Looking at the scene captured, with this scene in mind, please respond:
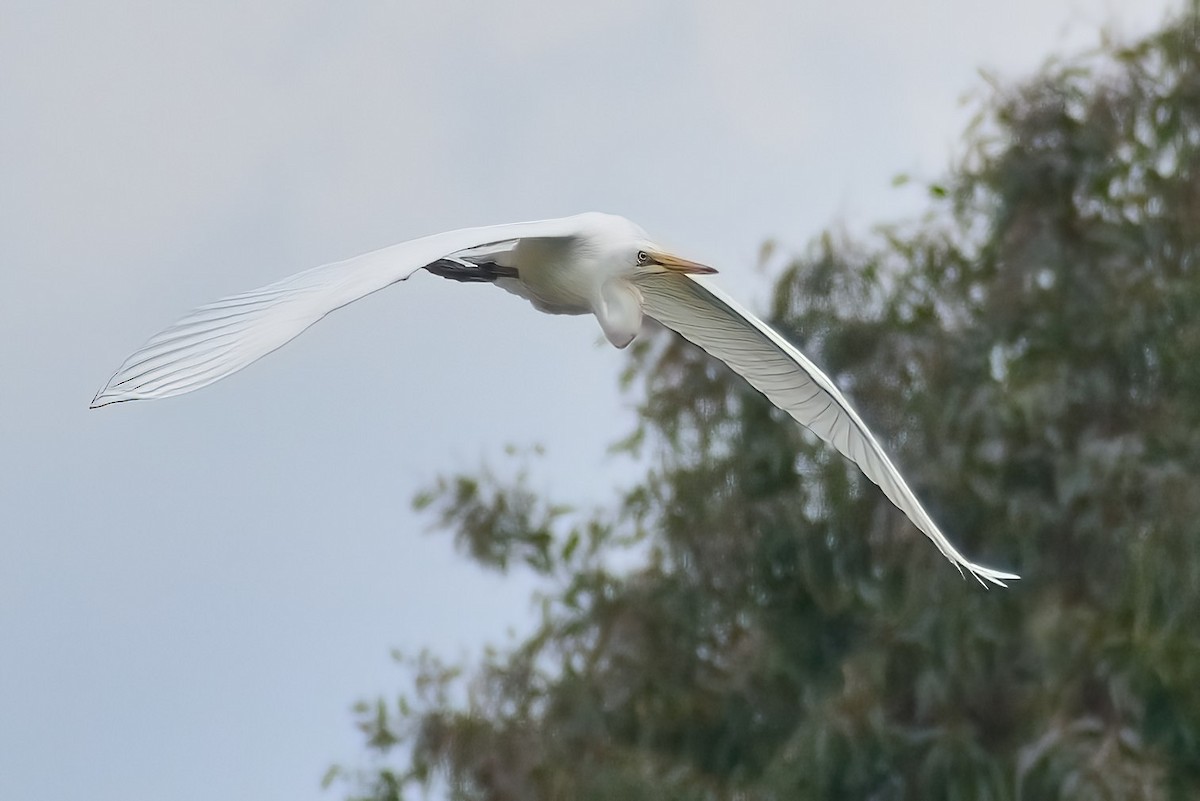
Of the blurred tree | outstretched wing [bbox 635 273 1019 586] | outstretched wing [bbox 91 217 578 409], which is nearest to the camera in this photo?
outstretched wing [bbox 91 217 578 409]

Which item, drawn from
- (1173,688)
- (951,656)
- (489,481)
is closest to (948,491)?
(951,656)

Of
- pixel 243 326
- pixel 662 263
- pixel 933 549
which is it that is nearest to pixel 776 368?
pixel 662 263

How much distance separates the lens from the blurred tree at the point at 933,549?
5.49 m

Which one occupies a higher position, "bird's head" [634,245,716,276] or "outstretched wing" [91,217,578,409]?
"bird's head" [634,245,716,276]

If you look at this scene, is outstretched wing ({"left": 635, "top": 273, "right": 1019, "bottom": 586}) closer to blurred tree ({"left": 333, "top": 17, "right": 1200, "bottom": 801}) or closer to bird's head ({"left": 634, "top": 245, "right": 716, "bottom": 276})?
bird's head ({"left": 634, "top": 245, "right": 716, "bottom": 276})

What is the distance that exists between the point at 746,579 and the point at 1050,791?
1313 millimetres

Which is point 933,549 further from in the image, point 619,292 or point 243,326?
point 243,326

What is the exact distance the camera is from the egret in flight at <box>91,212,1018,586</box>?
232 centimetres

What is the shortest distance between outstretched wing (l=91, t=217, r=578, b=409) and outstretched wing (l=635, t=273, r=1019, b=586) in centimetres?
77

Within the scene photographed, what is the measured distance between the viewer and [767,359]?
3252 millimetres

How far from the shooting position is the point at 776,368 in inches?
127

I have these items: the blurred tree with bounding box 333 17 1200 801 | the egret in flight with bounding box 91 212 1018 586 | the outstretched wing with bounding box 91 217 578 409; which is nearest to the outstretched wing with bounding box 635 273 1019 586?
the egret in flight with bounding box 91 212 1018 586

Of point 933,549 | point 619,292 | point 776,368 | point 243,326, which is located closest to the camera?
point 243,326

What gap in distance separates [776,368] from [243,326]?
4.41 ft
